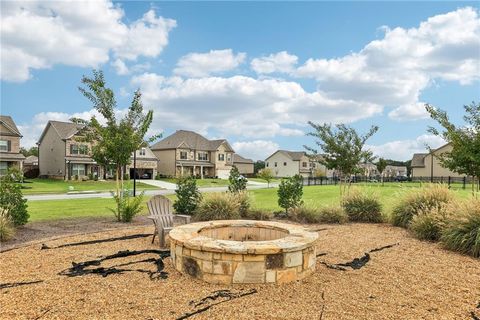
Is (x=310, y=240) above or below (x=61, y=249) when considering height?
above

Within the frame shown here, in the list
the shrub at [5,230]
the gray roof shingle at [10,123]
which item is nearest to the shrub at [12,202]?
the shrub at [5,230]

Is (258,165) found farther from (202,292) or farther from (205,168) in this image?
(202,292)

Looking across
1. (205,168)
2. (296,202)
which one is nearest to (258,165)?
(205,168)

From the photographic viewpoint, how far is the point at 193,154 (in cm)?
5175

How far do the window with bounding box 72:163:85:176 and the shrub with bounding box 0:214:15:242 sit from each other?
32.5 metres

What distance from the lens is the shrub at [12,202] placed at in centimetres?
916

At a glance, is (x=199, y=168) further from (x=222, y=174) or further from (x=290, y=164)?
(x=290, y=164)

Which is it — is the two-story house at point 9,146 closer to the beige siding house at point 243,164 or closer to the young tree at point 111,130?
the young tree at point 111,130

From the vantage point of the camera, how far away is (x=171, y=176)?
48.9m

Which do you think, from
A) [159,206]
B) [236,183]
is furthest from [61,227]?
[236,183]

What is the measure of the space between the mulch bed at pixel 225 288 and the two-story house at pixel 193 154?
140 ft

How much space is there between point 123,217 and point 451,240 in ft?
29.5

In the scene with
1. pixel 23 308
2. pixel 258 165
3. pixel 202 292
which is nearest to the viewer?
pixel 23 308

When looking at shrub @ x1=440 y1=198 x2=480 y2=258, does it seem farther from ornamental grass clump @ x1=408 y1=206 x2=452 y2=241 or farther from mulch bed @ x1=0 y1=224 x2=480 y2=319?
ornamental grass clump @ x1=408 y1=206 x2=452 y2=241
